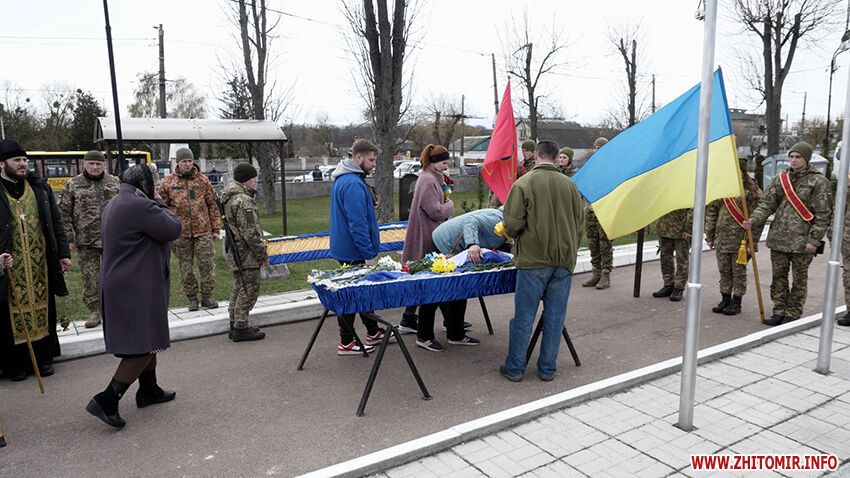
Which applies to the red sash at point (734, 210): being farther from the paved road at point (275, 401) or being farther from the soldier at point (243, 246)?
the soldier at point (243, 246)

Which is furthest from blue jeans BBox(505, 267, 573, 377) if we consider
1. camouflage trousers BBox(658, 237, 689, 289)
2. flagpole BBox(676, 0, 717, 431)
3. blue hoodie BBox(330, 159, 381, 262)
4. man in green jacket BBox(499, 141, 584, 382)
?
camouflage trousers BBox(658, 237, 689, 289)

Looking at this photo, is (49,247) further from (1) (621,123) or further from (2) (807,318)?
(1) (621,123)

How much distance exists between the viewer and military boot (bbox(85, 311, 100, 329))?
662 centimetres

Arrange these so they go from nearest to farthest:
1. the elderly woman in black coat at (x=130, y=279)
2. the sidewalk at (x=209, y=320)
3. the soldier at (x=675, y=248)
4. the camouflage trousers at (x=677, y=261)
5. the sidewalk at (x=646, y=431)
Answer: the sidewalk at (x=646, y=431) < the elderly woman in black coat at (x=130, y=279) < the sidewalk at (x=209, y=320) < the soldier at (x=675, y=248) < the camouflage trousers at (x=677, y=261)

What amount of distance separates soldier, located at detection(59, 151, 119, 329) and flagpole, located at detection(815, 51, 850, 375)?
23.6ft

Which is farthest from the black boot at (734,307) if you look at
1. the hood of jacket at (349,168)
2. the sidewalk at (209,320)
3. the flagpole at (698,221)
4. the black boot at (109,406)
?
the black boot at (109,406)

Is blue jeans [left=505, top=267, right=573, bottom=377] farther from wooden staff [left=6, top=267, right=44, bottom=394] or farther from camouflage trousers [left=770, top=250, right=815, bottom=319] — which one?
wooden staff [left=6, top=267, right=44, bottom=394]

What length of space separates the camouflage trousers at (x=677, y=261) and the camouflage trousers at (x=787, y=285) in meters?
1.33

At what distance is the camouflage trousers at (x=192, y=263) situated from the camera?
7.43 m

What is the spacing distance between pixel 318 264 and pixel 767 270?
7.84m

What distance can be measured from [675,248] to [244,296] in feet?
18.8

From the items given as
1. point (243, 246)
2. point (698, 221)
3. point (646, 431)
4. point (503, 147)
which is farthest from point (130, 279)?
point (503, 147)

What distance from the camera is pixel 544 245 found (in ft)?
16.5

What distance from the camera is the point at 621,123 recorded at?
39.5 metres
